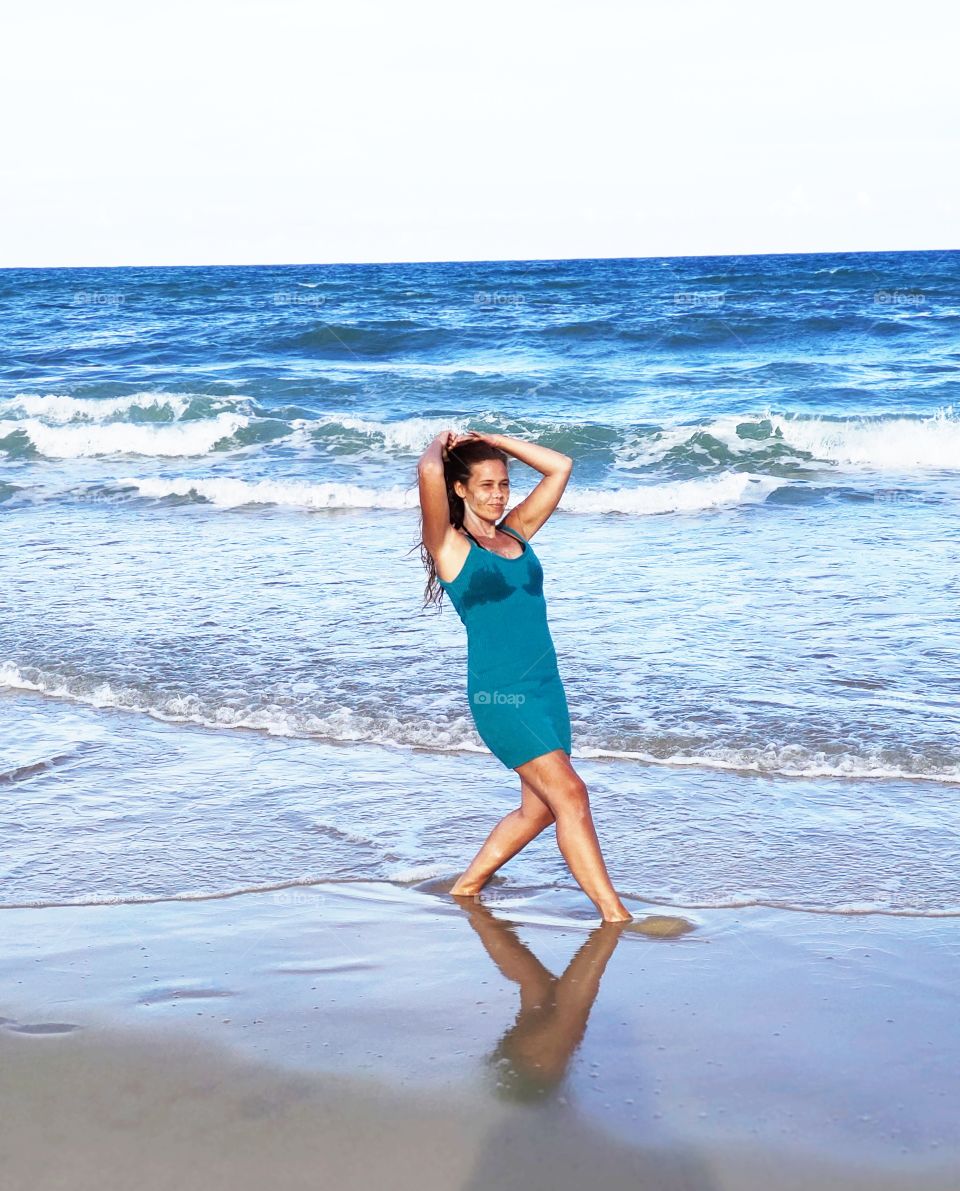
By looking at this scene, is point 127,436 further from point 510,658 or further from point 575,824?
point 575,824

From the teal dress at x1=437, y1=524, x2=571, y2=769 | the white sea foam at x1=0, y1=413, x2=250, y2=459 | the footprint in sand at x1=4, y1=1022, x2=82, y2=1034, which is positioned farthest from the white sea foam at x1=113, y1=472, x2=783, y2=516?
the footprint in sand at x1=4, y1=1022, x2=82, y2=1034

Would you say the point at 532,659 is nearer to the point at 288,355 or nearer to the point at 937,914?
the point at 937,914

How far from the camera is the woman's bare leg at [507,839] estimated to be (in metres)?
4.27

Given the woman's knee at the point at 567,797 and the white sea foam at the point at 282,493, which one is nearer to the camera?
the woman's knee at the point at 567,797

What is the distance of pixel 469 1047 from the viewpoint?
10.7 ft

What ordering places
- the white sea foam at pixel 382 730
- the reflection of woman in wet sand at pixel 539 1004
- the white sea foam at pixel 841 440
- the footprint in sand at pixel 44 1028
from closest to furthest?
the reflection of woman in wet sand at pixel 539 1004 < the footprint in sand at pixel 44 1028 < the white sea foam at pixel 382 730 < the white sea foam at pixel 841 440

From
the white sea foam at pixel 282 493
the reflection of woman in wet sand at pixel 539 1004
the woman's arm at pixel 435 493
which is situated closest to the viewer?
the reflection of woman in wet sand at pixel 539 1004

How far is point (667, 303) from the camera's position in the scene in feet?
102

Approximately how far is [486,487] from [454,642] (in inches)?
136

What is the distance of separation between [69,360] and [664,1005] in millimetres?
23453

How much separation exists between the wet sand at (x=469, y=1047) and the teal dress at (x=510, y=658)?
598mm

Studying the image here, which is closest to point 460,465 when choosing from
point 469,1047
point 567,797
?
point 567,797

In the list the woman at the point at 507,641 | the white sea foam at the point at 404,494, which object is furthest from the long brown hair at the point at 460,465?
the white sea foam at the point at 404,494

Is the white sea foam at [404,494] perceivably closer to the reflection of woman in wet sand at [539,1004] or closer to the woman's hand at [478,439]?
the woman's hand at [478,439]
